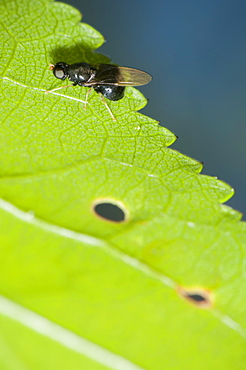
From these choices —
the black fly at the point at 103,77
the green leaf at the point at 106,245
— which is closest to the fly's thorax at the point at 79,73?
the black fly at the point at 103,77

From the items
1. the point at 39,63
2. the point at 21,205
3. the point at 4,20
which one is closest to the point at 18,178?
the point at 21,205

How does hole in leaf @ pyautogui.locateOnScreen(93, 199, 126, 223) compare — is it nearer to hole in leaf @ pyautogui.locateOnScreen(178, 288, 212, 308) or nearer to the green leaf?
the green leaf

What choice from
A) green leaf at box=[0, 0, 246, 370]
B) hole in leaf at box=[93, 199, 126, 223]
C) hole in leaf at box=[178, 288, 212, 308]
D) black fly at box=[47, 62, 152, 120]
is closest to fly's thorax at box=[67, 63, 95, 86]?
black fly at box=[47, 62, 152, 120]

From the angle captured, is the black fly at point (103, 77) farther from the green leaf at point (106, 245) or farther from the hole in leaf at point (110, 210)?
the hole in leaf at point (110, 210)

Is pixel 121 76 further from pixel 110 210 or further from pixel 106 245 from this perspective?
pixel 106 245

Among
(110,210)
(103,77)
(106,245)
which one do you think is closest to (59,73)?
(103,77)

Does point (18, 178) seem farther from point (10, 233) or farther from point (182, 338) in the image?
point (182, 338)
